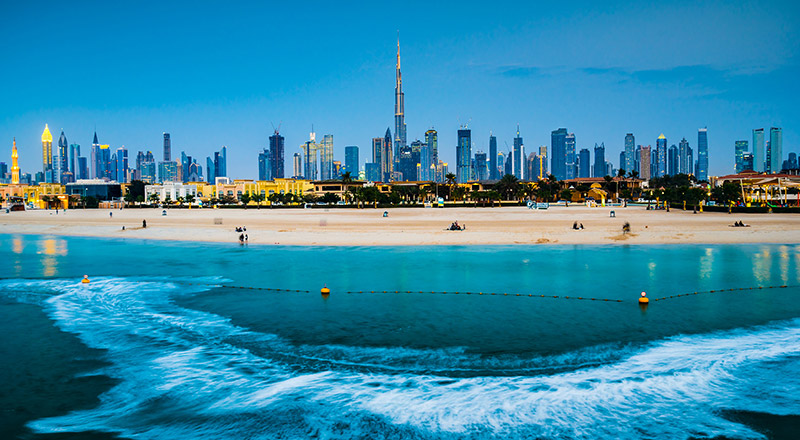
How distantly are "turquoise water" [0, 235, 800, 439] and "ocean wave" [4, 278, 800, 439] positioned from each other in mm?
55

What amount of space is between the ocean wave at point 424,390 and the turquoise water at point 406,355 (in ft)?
0.18

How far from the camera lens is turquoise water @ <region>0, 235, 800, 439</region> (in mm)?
10625

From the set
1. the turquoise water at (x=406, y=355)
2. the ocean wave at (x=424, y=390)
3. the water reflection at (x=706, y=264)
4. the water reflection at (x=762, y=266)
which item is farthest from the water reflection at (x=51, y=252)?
the water reflection at (x=762, y=266)

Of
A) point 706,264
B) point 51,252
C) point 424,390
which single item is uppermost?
point 51,252

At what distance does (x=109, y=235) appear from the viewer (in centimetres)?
5675

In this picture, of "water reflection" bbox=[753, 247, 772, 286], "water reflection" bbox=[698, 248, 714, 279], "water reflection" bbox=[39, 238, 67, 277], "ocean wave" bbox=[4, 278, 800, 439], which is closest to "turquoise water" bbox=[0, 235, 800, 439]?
"ocean wave" bbox=[4, 278, 800, 439]

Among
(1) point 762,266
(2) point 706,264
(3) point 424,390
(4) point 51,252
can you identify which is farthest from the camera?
(4) point 51,252

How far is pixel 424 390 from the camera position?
12.1 metres

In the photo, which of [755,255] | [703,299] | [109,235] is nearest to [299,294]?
[703,299]

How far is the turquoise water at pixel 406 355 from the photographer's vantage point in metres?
10.6

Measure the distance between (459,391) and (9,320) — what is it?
17524 mm

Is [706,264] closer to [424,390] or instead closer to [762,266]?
[762,266]

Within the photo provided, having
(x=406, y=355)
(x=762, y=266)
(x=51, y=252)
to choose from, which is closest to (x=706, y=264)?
(x=762, y=266)

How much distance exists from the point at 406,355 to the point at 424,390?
267cm
